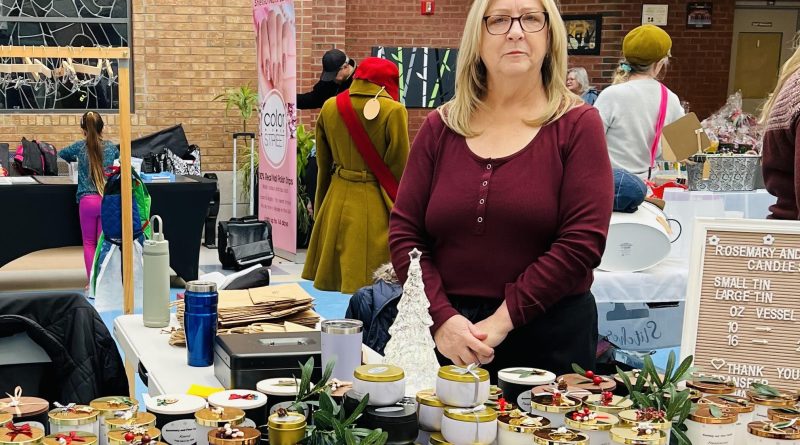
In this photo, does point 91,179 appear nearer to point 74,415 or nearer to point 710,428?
point 74,415

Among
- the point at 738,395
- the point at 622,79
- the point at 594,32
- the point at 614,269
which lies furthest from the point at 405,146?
the point at 594,32

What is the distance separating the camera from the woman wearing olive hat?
4199 millimetres

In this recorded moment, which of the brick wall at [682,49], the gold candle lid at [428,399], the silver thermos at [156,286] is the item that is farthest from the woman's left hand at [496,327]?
the brick wall at [682,49]

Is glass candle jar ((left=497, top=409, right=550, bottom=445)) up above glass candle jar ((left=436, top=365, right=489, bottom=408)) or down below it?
below

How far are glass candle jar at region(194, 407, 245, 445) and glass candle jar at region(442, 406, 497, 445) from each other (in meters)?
0.29

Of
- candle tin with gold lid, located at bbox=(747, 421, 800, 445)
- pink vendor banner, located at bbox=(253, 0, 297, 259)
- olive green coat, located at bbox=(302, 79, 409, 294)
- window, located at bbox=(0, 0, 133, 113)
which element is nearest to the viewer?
candle tin with gold lid, located at bbox=(747, 421, 800, 445)

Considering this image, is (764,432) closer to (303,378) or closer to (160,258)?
(303,378)

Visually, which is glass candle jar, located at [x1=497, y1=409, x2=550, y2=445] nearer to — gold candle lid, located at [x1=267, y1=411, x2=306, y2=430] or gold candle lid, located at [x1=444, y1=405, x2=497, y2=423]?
gold candle lid, located at [x1=444, y1=405, x2=497, y2=423]

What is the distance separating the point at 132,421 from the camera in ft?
4.08

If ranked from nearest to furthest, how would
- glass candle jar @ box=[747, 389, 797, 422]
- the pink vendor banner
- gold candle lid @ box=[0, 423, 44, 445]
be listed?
gold candle lid @ box=[0, 423, 44, 445]
glass candle jar @ box=[747, 389, 797, 422]
the pink vendor banner

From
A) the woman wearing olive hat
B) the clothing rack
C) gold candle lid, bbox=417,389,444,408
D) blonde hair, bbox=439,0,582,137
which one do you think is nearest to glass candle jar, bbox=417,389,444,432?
gold candle lid, bbox=417,389,444,408

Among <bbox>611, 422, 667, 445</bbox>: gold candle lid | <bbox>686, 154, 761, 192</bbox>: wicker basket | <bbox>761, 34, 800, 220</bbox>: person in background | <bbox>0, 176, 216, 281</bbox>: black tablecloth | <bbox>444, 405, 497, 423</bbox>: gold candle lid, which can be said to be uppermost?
<bbox>761, 34, 800, 220</bbox>: person in background

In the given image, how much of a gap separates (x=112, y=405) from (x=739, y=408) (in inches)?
36.6

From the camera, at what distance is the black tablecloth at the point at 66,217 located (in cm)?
595
